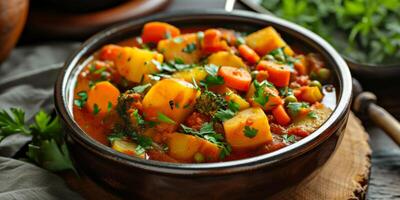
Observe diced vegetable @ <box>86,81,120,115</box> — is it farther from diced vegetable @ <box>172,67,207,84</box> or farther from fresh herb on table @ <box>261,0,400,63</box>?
fresh herb on table @ <box>261,0,400,63</box>

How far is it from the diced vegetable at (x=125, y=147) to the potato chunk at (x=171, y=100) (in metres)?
0.14

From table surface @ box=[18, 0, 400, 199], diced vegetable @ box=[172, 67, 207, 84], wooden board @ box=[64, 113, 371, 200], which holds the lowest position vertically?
table surface @ box=[18, 0, 400, 199]

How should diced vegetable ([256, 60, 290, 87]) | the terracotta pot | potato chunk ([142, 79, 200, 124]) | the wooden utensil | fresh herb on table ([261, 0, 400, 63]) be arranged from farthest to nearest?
fresh herb on table ([261, 0, 400, 63]) < the terracotta pot < the wooden utensil < diced vegetable ([256, 60, 290, 87]) < potato chunk ([142, 79, 200, 124])

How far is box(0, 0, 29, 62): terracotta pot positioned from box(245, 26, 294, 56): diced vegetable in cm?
147

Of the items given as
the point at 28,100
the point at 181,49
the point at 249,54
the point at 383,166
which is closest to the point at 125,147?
the point at 181,49

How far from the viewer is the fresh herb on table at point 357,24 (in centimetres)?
443

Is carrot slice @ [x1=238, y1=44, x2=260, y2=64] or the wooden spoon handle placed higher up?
carrot slice @ [x1=238, y1=44, x2=260, y2=64]

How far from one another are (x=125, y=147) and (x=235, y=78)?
59 cm

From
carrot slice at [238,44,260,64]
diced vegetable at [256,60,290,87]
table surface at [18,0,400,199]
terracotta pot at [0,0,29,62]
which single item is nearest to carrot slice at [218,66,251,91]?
diced vegetable at [256,60,290,87]

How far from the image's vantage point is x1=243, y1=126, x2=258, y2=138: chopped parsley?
8.04ft

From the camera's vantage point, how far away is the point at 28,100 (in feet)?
11.4

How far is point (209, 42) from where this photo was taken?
305 centimetres

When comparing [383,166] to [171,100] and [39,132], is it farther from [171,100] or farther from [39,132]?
→ [39,132]

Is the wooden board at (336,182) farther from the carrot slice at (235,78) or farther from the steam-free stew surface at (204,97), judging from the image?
the carrot slice at (235,78)
